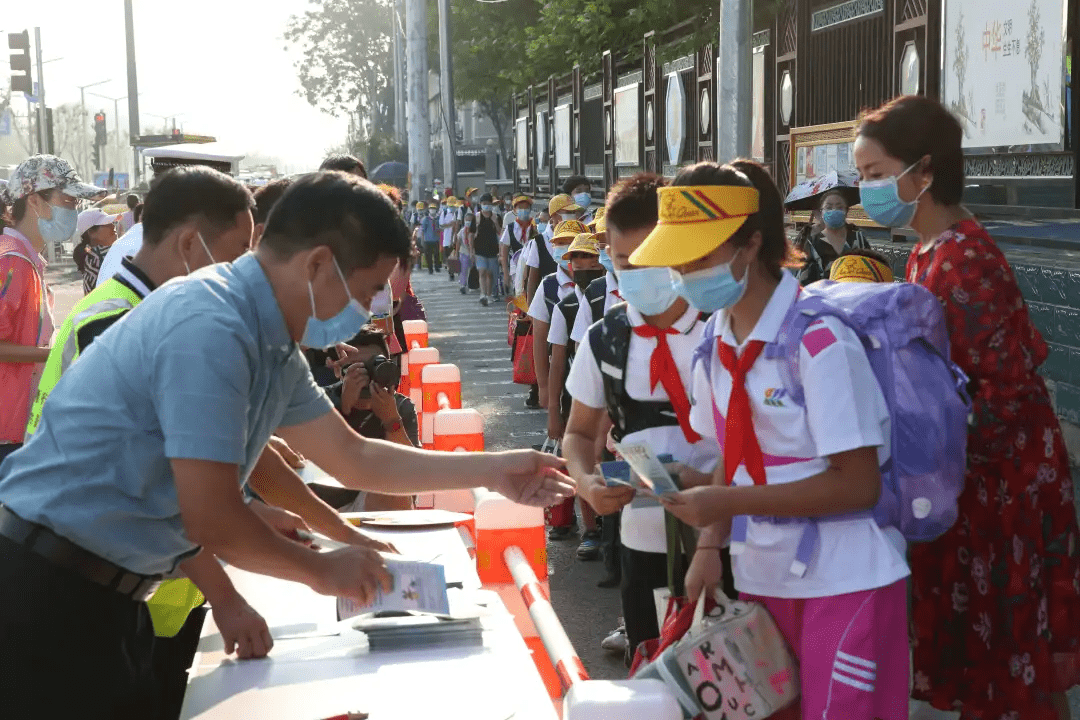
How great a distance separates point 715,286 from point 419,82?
3378 cm

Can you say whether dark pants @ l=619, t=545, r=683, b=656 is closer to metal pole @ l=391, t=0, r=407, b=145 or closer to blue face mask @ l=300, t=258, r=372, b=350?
blue face mask @ l=300, t=258, r=372, b=350

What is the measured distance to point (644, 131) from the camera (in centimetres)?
2512

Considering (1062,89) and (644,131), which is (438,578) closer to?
(1062,89)

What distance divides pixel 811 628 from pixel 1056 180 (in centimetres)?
771

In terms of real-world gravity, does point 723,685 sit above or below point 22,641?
below

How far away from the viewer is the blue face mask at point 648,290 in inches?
166

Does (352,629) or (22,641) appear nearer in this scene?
(22,641)

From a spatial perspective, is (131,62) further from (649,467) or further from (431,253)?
(649,467)

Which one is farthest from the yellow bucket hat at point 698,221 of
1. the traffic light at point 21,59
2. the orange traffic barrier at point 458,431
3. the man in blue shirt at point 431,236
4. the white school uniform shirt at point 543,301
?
the man in blue shirt at point 431,236

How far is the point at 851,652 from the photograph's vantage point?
310cm

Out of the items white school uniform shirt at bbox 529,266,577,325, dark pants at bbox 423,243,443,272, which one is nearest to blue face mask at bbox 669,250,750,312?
white school uniform shirt at bbox 529,266,577,325

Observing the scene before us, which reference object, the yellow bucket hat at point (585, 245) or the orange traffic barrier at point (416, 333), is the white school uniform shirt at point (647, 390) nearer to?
the yellow bucket hat at point (585, 245)

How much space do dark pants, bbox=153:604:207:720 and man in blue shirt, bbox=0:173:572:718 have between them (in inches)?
24.9

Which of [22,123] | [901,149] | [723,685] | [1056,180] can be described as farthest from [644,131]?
[22,123]
